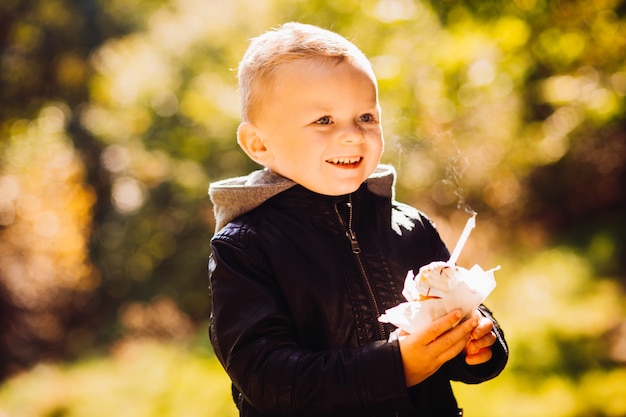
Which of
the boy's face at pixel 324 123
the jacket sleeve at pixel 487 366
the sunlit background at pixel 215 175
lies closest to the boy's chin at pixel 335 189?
the boy's face at pixel 324 123

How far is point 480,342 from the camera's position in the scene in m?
1.42

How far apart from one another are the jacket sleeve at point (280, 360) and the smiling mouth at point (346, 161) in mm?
280

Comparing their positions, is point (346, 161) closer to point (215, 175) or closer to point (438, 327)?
point (438, 327)

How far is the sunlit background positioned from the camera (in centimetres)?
403

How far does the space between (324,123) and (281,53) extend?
184 millimetres

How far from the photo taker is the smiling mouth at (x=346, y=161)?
4.82ft

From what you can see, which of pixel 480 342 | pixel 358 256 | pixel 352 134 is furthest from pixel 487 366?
pixel 352 134

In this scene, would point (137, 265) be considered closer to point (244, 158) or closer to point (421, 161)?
point (244, 158)

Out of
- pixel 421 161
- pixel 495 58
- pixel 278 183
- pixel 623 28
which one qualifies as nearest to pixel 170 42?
pixel 421 161

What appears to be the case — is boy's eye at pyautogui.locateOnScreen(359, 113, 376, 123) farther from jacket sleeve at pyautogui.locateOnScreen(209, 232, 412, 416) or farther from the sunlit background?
the sunlit background

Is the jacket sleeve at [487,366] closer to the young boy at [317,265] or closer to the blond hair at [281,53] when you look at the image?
the young boy at [317,265]

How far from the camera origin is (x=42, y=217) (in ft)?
27.2

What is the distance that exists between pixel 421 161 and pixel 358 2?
1.67m

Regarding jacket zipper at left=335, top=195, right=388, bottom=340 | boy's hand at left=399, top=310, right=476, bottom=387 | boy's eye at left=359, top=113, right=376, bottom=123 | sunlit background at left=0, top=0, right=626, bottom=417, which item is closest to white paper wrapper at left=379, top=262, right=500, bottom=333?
boy's hand at left=399, top=310, right=476, bottom=387
